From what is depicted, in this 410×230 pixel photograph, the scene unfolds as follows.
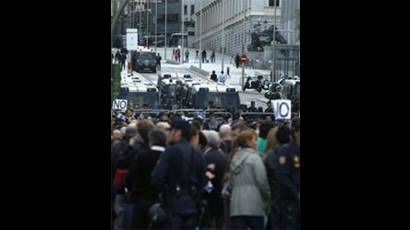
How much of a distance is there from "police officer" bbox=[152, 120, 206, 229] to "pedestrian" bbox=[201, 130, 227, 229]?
18 centimetres

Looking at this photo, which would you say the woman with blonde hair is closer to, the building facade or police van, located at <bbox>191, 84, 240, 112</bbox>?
the building facade

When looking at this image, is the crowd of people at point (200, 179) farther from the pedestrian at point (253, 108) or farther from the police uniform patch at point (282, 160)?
the pedestrian at point (253, 108)

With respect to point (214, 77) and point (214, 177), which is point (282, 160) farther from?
point (214, 77)

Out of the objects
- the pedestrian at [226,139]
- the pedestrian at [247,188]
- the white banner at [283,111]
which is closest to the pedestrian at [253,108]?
the white banner at [283,111]

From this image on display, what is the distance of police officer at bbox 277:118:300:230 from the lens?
14148mm

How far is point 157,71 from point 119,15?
6.80 metres

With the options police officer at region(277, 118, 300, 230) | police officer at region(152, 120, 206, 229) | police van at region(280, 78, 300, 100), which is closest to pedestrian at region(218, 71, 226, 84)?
→ police van at region(280, 78, 300, 100)

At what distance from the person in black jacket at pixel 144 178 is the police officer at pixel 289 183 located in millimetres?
1760

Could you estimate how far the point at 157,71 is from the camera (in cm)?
2331

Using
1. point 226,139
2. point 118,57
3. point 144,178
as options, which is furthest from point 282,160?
point 118,57

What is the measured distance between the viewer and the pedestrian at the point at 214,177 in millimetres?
13961
